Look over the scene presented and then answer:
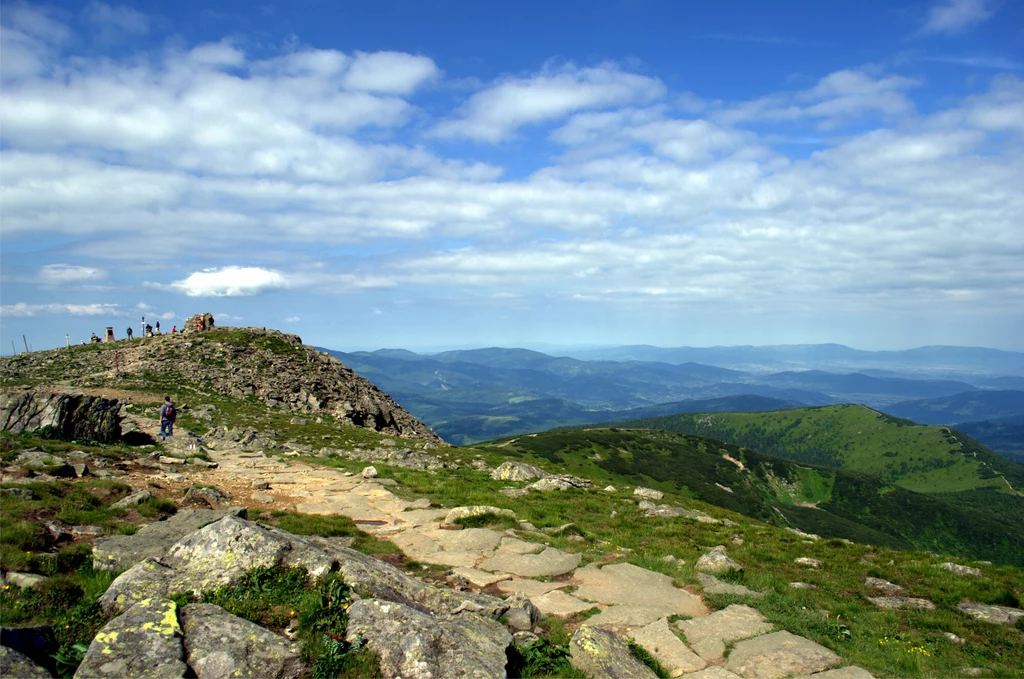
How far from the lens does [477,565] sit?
16.0 meters

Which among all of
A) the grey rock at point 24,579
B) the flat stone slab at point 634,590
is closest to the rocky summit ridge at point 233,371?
the flat stone slab at point 634,590

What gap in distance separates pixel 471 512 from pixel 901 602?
14193mm

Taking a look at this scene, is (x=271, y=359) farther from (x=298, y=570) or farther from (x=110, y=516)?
(x=298, y=570)

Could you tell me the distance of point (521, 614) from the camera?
11711 mm

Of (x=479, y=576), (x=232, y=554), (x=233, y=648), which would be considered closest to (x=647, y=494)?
(x=479, y=576)

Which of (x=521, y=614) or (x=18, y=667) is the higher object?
(x=18, y=667)

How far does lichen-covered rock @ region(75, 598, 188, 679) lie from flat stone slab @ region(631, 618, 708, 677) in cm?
902

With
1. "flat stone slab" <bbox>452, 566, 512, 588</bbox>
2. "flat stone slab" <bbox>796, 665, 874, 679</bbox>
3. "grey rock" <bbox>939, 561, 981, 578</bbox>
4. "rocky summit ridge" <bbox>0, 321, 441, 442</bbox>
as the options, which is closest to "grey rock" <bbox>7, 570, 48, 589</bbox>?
"flat stone slab" <bbox>452, 566, 512, 588</bbox>

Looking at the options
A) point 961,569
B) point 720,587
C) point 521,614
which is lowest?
point 961,569

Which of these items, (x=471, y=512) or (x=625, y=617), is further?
(x=471, y=512)

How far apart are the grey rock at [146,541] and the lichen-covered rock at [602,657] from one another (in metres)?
9.18

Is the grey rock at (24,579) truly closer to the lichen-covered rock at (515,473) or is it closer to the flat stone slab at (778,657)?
the flat stone slab at (778,657)

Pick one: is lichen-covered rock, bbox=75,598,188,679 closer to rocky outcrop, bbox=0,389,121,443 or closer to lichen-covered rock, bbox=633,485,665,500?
rocky outcrop, bbox=0,389,121,443

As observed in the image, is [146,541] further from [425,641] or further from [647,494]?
[647,494]
